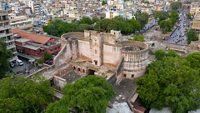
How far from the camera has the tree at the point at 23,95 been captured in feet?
98.1

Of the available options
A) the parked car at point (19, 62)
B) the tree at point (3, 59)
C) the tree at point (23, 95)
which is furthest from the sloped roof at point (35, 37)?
the tree at point (23, 95)

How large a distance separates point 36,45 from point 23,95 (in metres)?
33.0

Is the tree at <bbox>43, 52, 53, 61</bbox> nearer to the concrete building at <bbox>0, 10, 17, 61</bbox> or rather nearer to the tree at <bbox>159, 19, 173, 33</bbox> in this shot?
the concrete building at <bbox>0, 10, 17, 61</bbox>

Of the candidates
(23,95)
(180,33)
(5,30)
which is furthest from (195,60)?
(180,33)

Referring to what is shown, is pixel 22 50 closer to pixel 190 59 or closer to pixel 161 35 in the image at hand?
pixel 190 59

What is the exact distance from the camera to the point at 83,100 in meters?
29.9

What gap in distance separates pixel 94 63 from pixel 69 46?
6.56 metres

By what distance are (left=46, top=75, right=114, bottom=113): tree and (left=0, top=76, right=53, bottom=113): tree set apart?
10.2 ft

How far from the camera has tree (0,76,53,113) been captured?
2991cm

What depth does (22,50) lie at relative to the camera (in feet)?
210

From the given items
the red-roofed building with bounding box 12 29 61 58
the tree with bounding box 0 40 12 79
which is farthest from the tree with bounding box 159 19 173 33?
the tree with bounding box 0 40 12 79

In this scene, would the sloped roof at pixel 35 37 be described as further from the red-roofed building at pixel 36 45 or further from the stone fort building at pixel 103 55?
the stone fort building at pixel 103 55

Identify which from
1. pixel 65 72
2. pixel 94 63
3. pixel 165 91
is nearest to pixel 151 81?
pixel 165 91

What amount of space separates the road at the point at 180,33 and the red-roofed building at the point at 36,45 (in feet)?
128
